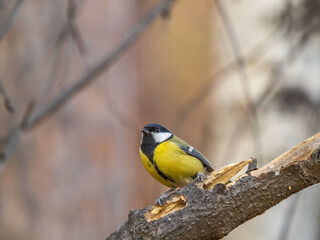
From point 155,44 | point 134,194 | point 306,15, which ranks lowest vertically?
point 134,194

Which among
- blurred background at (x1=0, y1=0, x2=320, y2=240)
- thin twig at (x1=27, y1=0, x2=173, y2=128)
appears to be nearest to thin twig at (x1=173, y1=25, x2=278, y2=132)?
blurred background at (x1=0, y1=0, x2=320, y2=240)

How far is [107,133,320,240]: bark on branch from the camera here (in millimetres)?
1853

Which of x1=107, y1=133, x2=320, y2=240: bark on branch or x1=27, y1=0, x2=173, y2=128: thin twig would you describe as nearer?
x1=107, y1=133, x2=320, y2=240: bark on branch

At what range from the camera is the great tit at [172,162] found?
8.39 feet

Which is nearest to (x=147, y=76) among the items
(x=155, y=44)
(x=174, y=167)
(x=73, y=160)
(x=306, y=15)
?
(x=155, y=44)

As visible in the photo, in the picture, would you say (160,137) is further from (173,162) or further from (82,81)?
(82,81)

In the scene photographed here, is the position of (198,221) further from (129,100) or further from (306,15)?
(129,100)

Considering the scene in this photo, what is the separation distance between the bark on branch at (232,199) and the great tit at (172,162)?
55 cm

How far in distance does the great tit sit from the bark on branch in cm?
55

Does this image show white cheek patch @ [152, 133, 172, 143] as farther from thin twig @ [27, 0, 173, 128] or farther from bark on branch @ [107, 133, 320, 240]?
bark on branch @ [107, 133, 320, 240]

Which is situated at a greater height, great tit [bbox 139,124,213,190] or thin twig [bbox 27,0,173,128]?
thin twig [bbox 27,0,173,128]

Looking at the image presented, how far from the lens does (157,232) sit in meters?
1.96

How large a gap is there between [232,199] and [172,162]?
70cm

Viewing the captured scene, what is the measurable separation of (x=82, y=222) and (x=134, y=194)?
63cm
